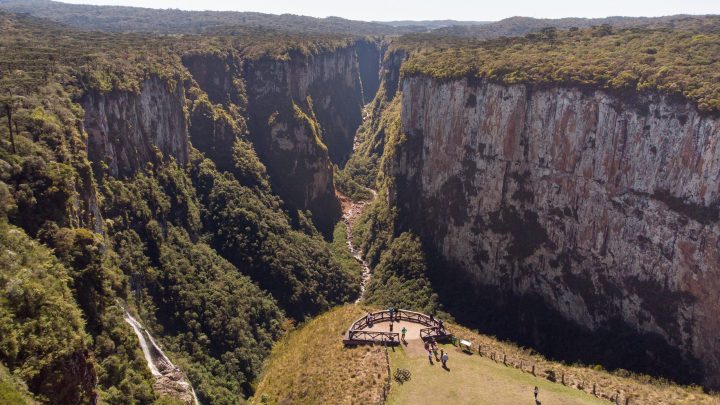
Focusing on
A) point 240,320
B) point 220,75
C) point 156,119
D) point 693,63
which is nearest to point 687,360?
point 693,63

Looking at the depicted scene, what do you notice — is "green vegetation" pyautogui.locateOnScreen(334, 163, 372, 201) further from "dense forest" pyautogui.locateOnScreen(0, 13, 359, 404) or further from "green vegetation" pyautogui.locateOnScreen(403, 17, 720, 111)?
"green vegetation" pyautogui.locateOnScreen(403, 17, 720, 111)

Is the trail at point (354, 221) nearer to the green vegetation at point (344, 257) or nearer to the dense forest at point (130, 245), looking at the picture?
the green vegetation at point (344, 257)

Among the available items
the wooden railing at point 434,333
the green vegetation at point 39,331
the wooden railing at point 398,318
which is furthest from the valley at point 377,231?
the wooden railing at point 398,318

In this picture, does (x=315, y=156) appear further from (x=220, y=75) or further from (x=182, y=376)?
(x=182, y=376)

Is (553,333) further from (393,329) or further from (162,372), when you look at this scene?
(162,372)

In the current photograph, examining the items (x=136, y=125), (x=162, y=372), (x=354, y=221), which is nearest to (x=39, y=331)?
(x=162, y=372)
